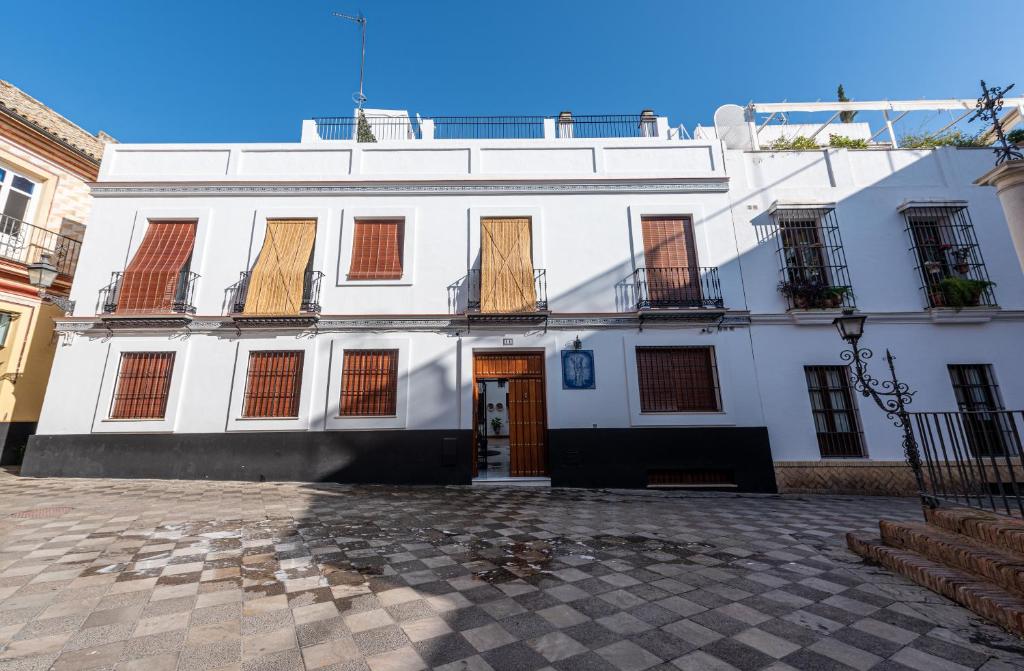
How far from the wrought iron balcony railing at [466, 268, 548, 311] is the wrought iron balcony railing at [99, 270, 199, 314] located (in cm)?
673

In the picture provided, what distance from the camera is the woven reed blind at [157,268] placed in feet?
33.0

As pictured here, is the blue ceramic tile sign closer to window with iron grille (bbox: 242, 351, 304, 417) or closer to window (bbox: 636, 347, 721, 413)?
window (bbox: 636, 347, 721, 413)

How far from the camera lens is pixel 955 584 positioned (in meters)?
3.36

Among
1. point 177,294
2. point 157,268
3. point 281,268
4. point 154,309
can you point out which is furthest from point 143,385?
point 281,268

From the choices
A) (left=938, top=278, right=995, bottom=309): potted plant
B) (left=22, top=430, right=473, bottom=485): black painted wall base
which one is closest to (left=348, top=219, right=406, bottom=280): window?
(left=22, top=430, right=473, bottom=485): black painted wall base

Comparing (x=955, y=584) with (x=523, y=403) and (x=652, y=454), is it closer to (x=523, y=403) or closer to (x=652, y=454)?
(x=652, y=454)

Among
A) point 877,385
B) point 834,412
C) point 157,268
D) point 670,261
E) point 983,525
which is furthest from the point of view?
point 670,261

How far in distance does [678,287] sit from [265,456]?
1064 centimetres

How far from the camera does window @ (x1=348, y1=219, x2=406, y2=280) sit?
10461 mm

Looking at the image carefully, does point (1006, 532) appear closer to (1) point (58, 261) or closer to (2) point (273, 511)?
(2) point (273, 511)

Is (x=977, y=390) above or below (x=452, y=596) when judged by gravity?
above

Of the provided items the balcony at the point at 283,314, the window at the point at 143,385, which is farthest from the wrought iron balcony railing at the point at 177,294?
the window at the point at 143,385

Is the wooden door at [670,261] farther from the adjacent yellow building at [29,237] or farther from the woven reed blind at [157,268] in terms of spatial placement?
the adjacent yellow building at [29,237]

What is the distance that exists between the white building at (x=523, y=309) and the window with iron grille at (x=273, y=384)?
2.6 inches
